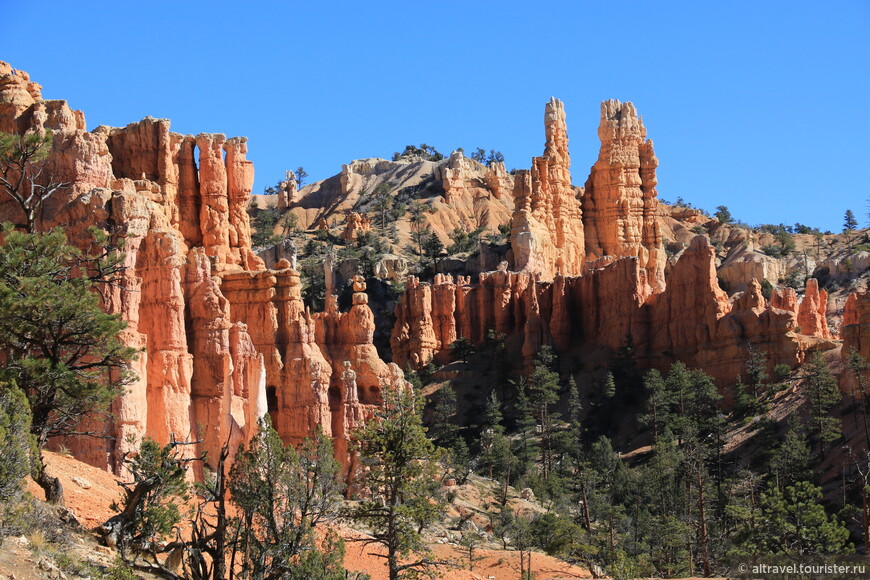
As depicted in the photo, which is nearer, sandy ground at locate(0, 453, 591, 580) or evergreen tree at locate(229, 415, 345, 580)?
sandy ground at locate(0, 453, 591, 580)

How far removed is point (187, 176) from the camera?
213 feet

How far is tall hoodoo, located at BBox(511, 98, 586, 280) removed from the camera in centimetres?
11544

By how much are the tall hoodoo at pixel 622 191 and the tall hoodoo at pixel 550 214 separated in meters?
1.85

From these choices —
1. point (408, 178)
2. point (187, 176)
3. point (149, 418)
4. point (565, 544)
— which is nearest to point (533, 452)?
point (565, 544)

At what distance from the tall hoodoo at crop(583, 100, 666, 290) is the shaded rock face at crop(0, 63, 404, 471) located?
52619 millimetres

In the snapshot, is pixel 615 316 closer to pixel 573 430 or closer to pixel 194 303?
pixel 573 430

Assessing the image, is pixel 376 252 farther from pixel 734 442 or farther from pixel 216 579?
pixel 216 579

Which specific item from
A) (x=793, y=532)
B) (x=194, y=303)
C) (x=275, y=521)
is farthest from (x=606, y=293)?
(x=275, y=521)

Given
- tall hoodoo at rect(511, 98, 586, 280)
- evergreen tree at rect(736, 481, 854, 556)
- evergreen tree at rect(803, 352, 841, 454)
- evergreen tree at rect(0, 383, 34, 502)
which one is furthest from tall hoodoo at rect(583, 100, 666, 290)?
evergreen tree at rect(0, 383, 34, 502)

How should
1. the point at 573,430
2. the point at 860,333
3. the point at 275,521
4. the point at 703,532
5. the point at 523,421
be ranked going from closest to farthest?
the point at 275,521
the point at 703,532
the point at 860,333
the point at 573,430
the point at 523,421

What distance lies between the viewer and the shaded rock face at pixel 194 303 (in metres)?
46.0

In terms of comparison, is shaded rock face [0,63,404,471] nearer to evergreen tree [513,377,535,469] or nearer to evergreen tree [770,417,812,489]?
evergreen tree [513,377,535,469]

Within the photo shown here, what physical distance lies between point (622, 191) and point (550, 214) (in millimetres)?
8405

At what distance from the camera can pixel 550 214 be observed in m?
119
